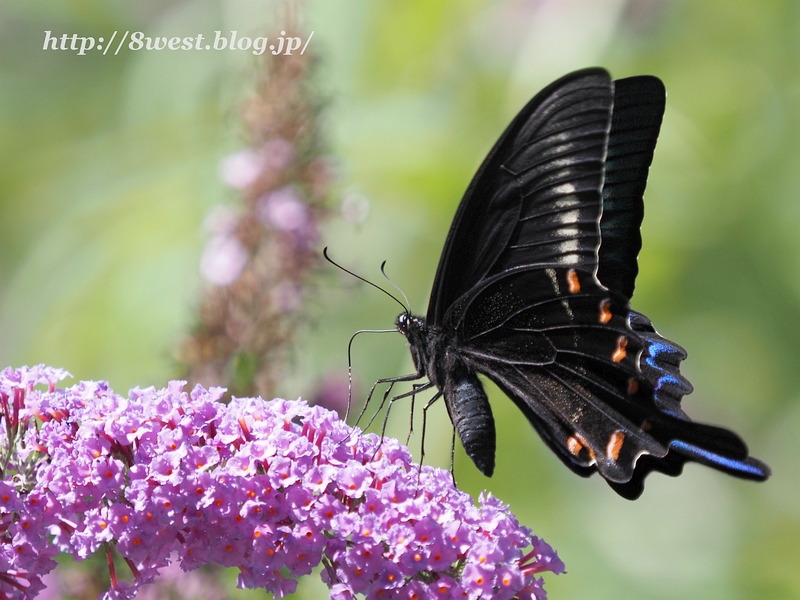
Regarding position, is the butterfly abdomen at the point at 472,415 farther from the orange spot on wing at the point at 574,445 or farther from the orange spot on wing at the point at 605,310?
the orange spot on wing at the point at 605,310

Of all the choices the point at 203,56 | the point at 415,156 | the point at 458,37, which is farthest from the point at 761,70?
the point at 203,56

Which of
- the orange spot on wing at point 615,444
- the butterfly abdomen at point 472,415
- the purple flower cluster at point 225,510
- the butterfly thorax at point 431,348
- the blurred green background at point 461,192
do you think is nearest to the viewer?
the purple flower cluster at point 225,510

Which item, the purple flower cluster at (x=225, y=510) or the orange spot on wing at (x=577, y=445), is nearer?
the purple flower cluster at (x=225, y=510)

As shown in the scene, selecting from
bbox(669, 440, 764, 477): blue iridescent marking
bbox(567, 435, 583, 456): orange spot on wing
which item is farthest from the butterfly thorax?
bbox(669, 440, 764, 477): blue iridescent marking

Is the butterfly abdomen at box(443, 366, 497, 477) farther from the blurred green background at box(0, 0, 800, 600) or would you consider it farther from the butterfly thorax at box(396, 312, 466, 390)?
the blurred green background at box(0, 0, 800, 600)

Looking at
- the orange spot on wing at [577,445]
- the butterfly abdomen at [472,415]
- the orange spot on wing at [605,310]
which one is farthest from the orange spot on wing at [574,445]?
the orange spot on wing at [605,310]
